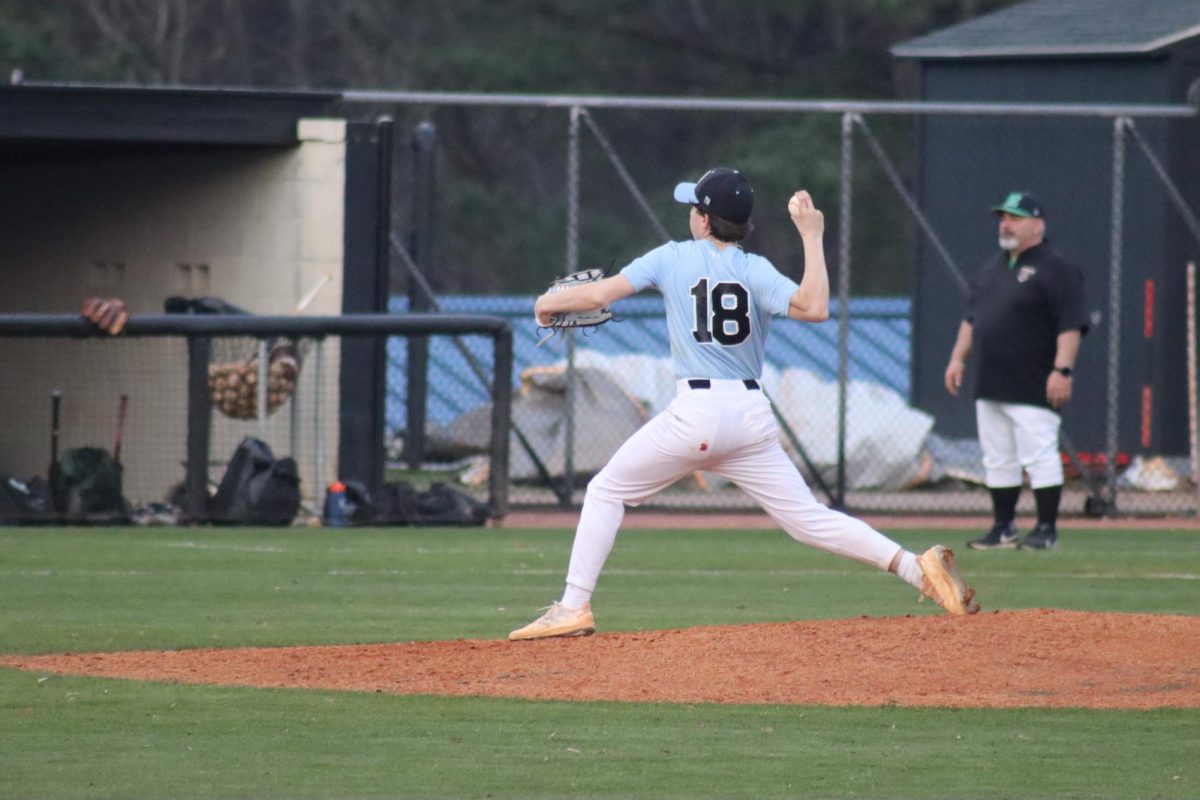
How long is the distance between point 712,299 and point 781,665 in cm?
139

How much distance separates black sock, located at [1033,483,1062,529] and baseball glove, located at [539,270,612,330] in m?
5.12

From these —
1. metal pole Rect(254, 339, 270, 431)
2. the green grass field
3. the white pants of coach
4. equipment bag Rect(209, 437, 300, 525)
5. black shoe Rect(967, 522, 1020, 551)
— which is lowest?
the green grass field

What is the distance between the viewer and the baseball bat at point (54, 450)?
1379 cm

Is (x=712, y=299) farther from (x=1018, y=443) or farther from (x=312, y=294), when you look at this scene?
(x=312, y=294)

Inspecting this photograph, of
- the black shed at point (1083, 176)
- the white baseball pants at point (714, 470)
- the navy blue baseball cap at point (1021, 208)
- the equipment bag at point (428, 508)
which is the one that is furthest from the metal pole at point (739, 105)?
the white baseball pants at point (714, 470)

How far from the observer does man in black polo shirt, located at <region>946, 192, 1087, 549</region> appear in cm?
1255

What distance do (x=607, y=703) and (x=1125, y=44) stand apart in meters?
13.3

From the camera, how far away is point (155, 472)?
14.6 metres

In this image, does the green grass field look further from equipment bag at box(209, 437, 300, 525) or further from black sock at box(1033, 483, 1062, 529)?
equipment bag at box(209, 437, 300, 525)

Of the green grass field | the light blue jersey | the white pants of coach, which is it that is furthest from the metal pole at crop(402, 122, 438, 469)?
the light blue jersey

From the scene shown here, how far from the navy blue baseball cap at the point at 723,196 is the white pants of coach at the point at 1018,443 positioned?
17.0 feet

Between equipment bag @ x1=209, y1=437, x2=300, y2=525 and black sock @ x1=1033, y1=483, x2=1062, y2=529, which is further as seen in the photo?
equipment bag @ x1=209, y1=437, x2=300, y2=525

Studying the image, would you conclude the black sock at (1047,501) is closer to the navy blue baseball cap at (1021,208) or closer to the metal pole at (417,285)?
the navy blue baseball cap at (1021,208)

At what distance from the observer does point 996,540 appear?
12797 millimetres
